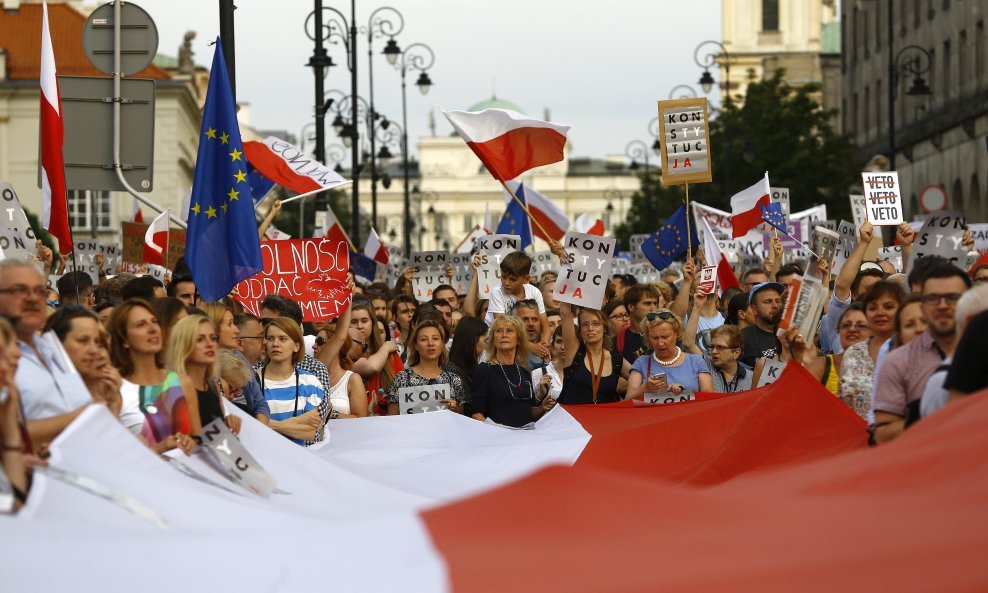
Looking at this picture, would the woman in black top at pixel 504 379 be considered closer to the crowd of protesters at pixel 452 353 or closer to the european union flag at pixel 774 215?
the crowd of protesters at pixel 452 353

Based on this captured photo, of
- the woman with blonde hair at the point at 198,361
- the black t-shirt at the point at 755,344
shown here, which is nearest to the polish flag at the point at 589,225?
the black t-shirt at the point at 755,344

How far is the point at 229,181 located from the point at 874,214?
680 centimetres

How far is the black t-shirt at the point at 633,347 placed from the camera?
12.6 meters

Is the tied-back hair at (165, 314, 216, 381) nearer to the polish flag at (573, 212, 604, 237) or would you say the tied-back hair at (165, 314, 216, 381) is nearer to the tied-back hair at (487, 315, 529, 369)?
the tied-back hair at (487, 315, 529, 369)

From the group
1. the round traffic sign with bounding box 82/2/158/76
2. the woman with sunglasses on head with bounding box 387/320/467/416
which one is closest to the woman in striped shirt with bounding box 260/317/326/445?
the woman with sunglasses on head with bounding box 387/320/467/416

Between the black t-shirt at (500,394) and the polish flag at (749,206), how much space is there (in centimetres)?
937

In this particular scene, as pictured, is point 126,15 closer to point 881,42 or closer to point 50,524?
point 50,524

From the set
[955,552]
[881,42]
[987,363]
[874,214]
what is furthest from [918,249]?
[881,42]

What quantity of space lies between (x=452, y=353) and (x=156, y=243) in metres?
8.97

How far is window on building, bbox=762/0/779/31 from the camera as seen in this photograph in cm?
11550

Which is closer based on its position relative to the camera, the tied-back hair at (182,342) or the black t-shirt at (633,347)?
the tied-back hair at (182,342)

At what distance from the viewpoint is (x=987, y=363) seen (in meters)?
5.98

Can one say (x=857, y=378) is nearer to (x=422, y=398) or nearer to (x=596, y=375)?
(x=596, y=375)

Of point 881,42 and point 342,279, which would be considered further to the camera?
point 881,42
